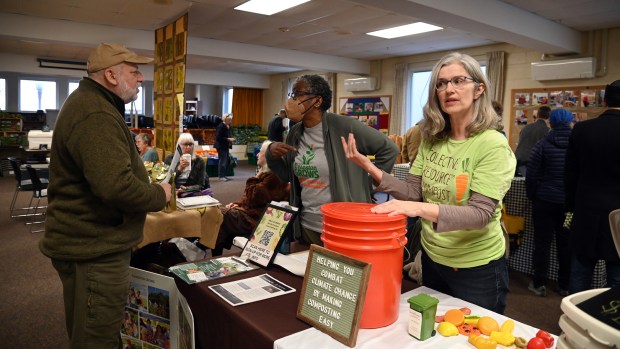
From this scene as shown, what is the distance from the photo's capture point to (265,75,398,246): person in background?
1947 millimetres

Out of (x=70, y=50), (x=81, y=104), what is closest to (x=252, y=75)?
(x=70, y=50)

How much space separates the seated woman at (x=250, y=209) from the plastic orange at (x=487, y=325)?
2521 mm

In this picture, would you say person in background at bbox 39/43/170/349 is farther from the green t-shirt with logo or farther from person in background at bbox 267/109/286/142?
person in background at bbox 267/109/286/142

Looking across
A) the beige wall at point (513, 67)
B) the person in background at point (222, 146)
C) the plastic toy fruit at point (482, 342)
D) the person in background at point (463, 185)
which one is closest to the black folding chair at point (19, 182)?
the person in background at point (222, 146)

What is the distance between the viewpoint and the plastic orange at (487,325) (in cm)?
113

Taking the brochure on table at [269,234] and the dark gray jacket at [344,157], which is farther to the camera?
the dark gray jacket at [344,157]

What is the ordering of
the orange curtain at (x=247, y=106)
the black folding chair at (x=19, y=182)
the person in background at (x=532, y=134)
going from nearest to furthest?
the person in background at (x=532, y=134) < the black folding chair at (x=19, y=182) < the orange curtain at (x=247, y=106)

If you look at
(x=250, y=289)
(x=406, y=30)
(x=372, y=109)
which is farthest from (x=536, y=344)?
(x=372, y=109)

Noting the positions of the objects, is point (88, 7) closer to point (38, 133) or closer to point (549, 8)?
point (38, 133)

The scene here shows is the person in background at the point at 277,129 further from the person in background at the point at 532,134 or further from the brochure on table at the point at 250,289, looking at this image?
the brochure on table at the point at 250,289

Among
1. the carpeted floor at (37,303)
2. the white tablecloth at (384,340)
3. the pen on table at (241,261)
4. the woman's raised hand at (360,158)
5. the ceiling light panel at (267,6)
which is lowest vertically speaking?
the carpeted floor at (37,303)

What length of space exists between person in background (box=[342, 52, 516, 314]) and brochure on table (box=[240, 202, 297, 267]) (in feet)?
1.31

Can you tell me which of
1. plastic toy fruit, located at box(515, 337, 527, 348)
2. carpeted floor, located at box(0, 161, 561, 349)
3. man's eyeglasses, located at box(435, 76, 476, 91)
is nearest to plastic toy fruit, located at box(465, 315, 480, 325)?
plastic toy fruit, located at box(515, 337, 527, 348)

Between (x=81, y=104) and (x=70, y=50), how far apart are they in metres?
9.89
